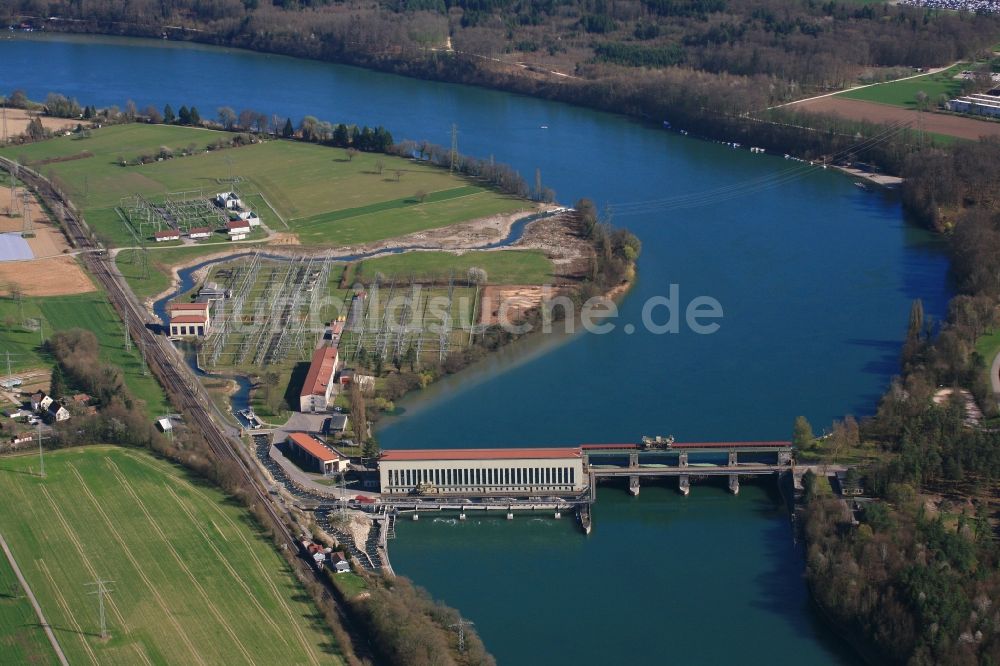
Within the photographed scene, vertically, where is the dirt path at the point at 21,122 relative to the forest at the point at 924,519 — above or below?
above

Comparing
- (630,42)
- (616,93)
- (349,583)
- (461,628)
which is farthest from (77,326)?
(630,42)

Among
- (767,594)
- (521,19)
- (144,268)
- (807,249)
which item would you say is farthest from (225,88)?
(767,594)

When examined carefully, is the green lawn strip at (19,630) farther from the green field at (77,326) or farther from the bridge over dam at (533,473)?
A: the green field at (77,326)

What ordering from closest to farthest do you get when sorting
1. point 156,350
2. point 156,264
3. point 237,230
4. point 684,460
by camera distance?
point 684,460 → point 156,350 → point 156,264 → point 237,230

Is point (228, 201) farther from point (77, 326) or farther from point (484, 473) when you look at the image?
point (484, 473)

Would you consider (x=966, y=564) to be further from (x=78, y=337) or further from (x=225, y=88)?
(x=225, y=88)

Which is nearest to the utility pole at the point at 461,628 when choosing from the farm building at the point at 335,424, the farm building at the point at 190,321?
the farm building at the point at 335,424

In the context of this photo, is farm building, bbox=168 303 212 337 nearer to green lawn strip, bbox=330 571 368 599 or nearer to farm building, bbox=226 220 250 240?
farm building, bbox=226 220 250 240
